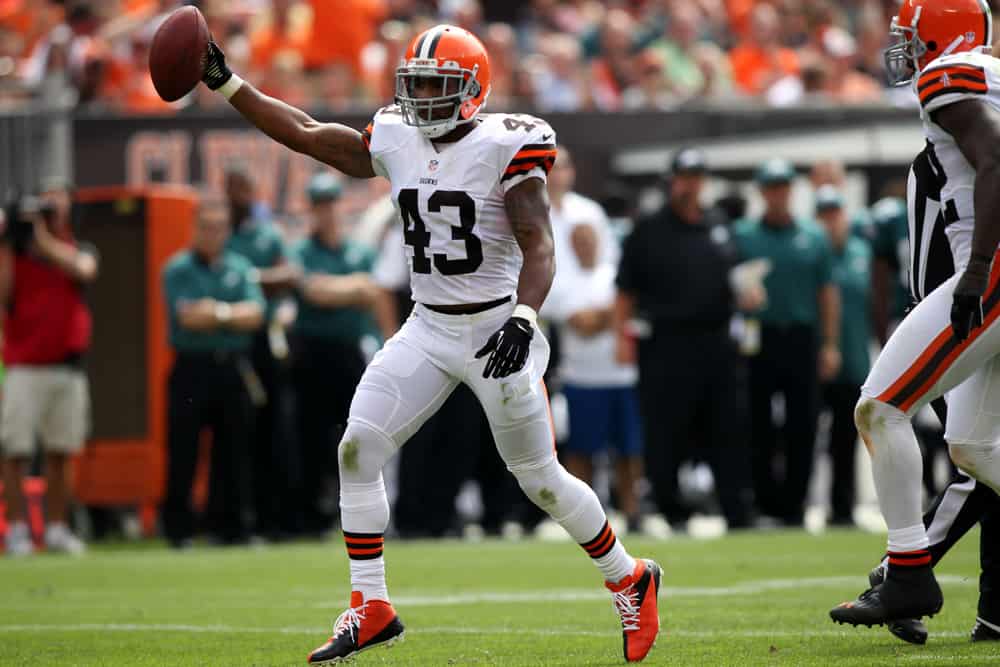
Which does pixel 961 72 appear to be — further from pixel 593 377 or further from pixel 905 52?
pixel 593 377

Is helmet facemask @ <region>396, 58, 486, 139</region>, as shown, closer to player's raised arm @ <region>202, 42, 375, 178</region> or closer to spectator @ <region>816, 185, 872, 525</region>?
player's raised arm @ <region>202, 42, 375, 178</region>

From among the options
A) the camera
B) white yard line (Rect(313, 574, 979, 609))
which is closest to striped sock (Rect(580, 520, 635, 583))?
white yard line (Rect(313, 574, 979, 609))

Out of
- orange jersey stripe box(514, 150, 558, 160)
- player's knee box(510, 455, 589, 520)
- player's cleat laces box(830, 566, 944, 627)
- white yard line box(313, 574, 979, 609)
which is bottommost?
white yard line box(313, 574, 979, 609)

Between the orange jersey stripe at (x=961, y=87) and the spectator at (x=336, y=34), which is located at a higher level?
the spectator at (x=336, y=34)

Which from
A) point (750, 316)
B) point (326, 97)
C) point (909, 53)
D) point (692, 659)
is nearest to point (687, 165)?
point (750, 316)

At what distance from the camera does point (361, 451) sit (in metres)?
5.41

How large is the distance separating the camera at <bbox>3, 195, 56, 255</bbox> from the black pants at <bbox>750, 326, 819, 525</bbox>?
4.42 m

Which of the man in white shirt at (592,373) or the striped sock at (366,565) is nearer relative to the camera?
the striped sock at (366,565)

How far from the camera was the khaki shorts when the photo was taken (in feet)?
34.2

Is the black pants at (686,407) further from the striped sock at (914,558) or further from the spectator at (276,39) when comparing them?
the striped sock at (914,558)

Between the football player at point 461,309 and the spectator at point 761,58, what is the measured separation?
34.1ft

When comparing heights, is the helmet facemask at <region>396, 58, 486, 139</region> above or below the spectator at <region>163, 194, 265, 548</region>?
above

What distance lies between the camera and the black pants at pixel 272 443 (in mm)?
10898

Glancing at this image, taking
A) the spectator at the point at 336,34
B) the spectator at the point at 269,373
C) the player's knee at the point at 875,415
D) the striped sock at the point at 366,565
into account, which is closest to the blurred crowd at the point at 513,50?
the spectator at the point at 336,34
